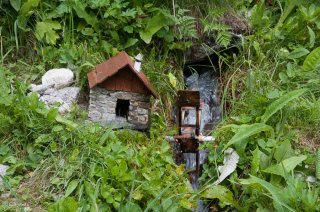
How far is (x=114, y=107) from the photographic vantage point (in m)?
3.32

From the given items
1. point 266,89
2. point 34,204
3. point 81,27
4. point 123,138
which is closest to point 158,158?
point 123,138

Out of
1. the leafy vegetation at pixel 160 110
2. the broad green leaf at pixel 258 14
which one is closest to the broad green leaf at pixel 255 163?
the leafy vegetation at pixel 160 110

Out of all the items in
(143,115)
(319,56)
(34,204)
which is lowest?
(34,204)

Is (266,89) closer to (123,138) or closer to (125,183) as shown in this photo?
(123,138)

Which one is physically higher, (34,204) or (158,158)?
(158,158)

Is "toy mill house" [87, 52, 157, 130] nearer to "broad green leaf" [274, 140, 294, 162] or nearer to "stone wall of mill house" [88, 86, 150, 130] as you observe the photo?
"stone wall of mill house" [88, 86, 150, 130]

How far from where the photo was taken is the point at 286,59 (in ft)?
13.3

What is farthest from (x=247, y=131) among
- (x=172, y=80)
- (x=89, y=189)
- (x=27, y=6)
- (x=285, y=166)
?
(x=27, y=6)

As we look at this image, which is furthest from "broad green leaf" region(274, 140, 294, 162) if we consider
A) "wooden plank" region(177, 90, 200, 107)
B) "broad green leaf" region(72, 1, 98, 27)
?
"broad green leaf" region(72, 1, 98, 27)

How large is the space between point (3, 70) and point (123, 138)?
3.64 feet

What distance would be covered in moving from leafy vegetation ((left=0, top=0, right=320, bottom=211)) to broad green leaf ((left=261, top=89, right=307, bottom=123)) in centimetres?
3

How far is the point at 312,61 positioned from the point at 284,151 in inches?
43.8

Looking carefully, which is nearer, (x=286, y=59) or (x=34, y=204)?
(x=34, y=204)

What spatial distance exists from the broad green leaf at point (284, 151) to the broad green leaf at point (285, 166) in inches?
2.7
